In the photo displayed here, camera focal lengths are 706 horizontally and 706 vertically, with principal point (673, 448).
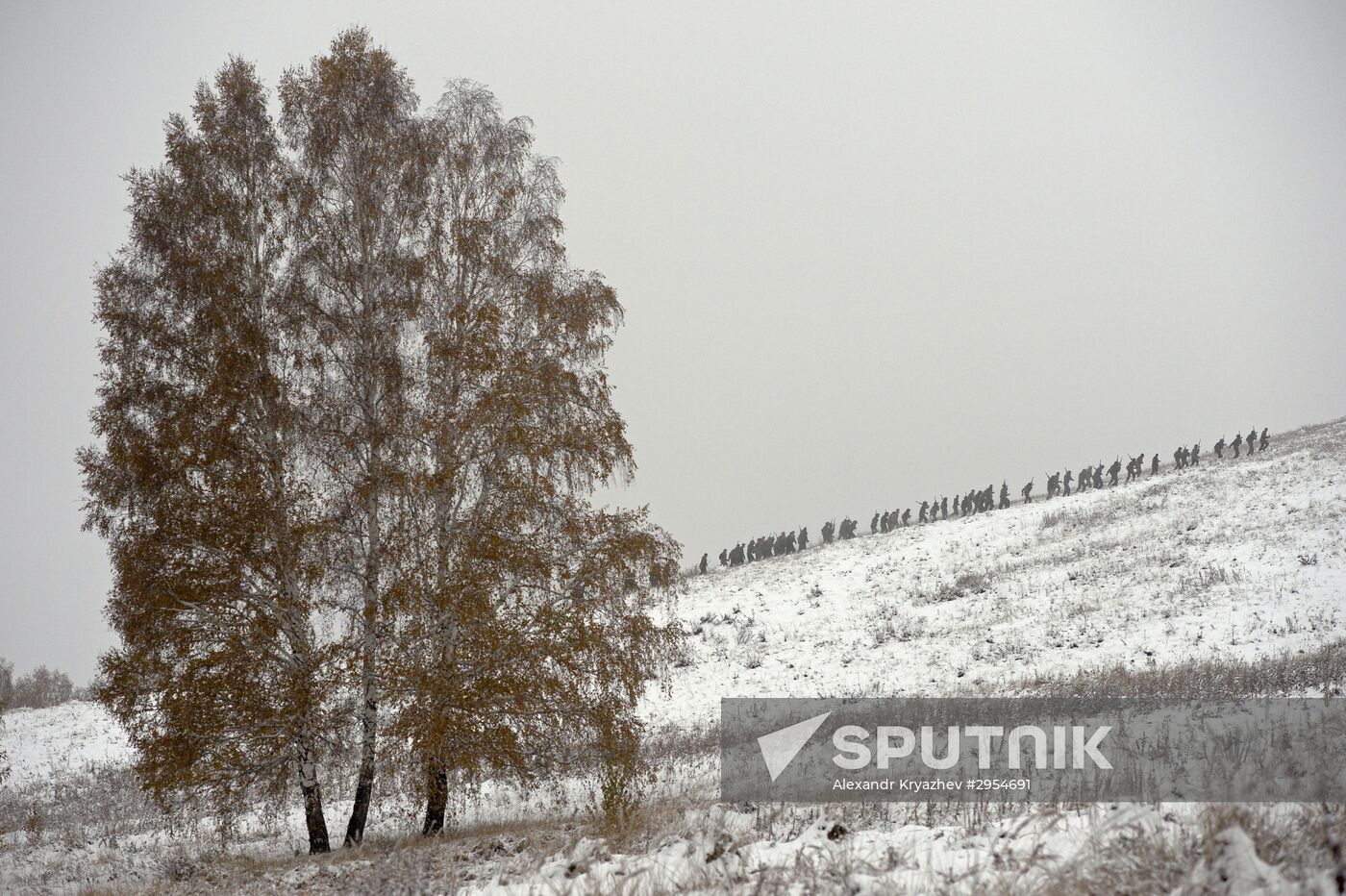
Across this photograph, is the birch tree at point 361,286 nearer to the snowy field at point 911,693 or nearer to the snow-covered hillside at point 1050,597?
the snowy field at point 911,693

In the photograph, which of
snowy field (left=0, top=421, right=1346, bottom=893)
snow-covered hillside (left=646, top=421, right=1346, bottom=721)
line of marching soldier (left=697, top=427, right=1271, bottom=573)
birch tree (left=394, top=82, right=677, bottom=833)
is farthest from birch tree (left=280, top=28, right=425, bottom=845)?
line of marching soldier (left=697, top=427, right=1271, bottom=573)

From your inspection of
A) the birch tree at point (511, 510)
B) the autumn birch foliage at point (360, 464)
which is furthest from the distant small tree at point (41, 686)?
the birch tree at point (511, 510)

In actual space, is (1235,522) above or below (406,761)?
above

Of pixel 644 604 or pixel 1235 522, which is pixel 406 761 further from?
pixel 1235 522

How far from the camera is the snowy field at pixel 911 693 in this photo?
4.21 metres

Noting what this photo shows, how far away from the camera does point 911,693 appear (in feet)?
50.4

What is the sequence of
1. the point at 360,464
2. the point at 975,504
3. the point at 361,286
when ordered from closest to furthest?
the point at 360,464 < the point at 361,286 < the point at 975,504

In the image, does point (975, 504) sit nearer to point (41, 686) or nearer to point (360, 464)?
point (360, 464)

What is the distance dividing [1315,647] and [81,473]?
20945 millimetres

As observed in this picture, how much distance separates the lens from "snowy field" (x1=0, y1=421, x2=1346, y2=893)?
4.21 meters

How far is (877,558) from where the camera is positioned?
33.1 metres

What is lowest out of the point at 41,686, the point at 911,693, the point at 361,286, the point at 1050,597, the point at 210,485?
the point at 41,686

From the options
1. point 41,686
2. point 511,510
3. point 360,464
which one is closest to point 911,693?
point 511,510

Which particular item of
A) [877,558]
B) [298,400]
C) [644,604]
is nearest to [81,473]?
[298,400]
